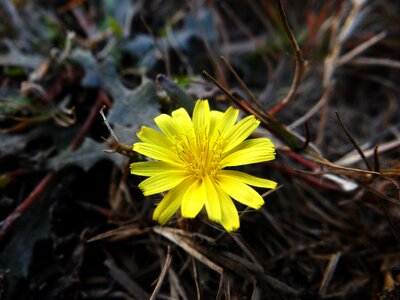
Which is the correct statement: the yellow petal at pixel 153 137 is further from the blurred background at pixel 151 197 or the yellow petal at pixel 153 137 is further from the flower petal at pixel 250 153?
the flower petal at pixel 250 153

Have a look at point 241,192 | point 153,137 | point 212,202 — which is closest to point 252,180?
point 241,192

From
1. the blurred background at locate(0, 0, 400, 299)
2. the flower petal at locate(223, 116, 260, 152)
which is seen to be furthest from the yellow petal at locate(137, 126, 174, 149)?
the flower petal at locate(223, 116, 260, 152)

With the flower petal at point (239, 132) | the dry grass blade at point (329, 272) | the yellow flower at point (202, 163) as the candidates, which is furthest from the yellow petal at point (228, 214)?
the dry grass blade at point (329, 272)

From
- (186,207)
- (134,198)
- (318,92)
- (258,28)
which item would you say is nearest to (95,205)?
(134,198)

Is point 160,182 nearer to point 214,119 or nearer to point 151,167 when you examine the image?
point 151,167

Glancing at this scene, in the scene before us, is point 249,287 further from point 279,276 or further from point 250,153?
point 250,153

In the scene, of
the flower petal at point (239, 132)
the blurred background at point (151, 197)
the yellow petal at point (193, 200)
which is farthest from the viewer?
the blurred background at point (151, 197)
